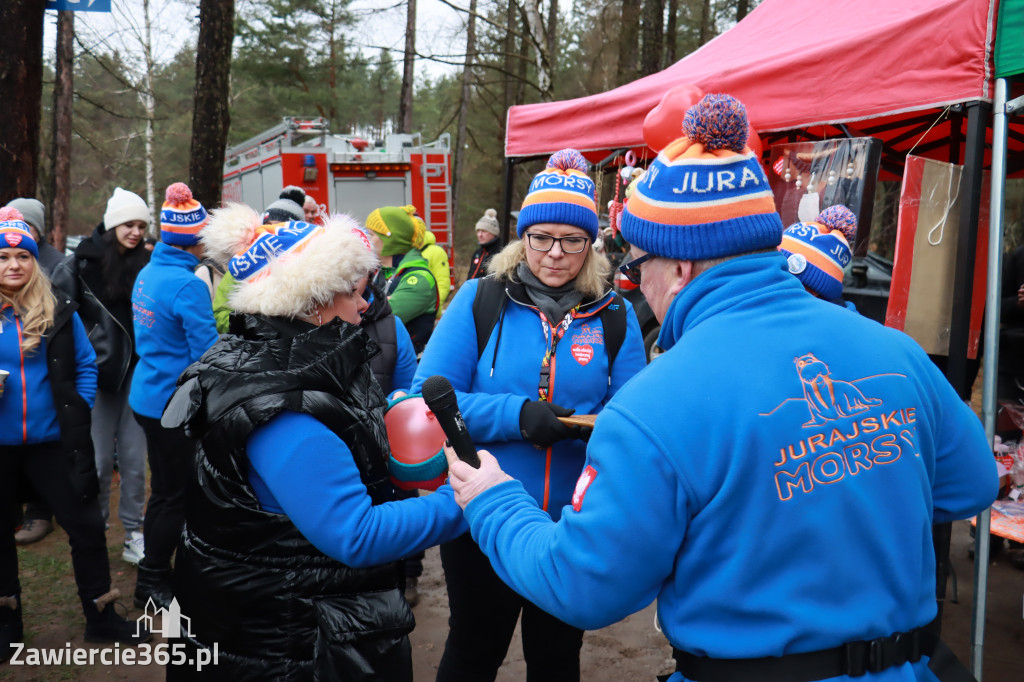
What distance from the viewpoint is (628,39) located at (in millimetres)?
13750

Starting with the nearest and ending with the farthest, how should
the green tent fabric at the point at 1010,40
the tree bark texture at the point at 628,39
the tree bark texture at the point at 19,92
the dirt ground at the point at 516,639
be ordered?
the green tent fabric at the point at 1010,40, the dirt ground at the point at 516,639, the tree bark texture at the point at 19,92, the tree bark texture at the point at 628,39

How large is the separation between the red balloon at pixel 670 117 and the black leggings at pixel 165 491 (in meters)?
2.91

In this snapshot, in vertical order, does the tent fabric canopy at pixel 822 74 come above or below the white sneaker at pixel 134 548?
above

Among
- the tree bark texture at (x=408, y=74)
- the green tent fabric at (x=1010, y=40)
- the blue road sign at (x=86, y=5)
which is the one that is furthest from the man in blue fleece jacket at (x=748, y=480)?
the tree bark texture at (x=408, y=74)

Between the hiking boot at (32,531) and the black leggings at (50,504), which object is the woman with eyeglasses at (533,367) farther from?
the hiking boot at (32,531)

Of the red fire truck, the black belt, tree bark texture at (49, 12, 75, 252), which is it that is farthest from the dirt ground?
tree bark texture at (49, 12, 75, 252)

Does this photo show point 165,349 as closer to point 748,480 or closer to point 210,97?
point 748,480

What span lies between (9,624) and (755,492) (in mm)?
3938

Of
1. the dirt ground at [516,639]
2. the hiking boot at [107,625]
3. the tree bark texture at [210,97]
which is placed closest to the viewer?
the dirt ground at [516,639]

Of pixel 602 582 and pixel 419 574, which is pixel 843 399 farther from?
pixel 419 574

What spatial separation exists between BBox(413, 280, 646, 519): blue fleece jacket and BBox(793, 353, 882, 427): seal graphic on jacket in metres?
1.25

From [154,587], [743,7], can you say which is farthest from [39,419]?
[743,7]

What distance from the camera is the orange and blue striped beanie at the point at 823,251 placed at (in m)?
3.02

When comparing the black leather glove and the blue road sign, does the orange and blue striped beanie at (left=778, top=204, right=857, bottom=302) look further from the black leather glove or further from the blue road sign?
the blue road sign
